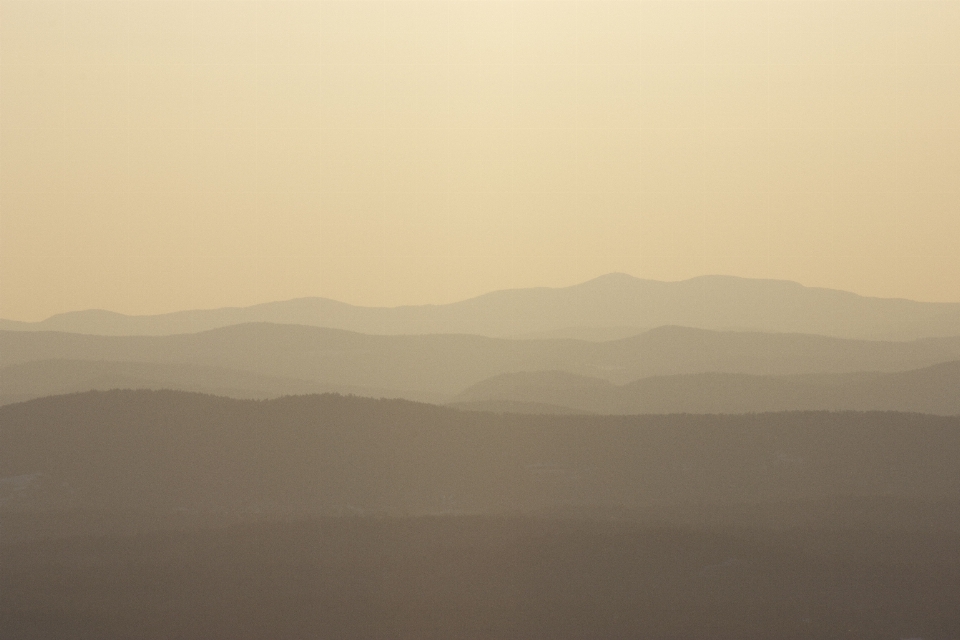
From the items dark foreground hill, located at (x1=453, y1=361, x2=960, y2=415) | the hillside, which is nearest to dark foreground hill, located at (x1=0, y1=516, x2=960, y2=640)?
dark foreground hill, located at (x1=453, y1=361, x2=960, y2=415)

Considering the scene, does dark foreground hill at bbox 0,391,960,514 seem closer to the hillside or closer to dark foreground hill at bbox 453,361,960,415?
dark foreground hill at bbox 453,361,960,415

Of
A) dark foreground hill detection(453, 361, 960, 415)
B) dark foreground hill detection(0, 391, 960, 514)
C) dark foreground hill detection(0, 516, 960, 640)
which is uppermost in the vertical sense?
dark foreground hill detection(453, 361, 960, 415)

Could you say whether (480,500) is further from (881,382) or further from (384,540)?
(881,382)

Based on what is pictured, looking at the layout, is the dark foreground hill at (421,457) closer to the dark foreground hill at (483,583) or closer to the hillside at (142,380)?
the dark foreground hill at (483,583)

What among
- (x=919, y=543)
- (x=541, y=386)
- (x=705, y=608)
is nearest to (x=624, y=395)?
(x=541, y=386)

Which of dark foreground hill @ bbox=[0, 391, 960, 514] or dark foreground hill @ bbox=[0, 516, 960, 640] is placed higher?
dark foreground hill @ bbox=[0, 391, 960, 514]

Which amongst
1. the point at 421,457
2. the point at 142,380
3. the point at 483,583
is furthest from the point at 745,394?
the point at 483,583
